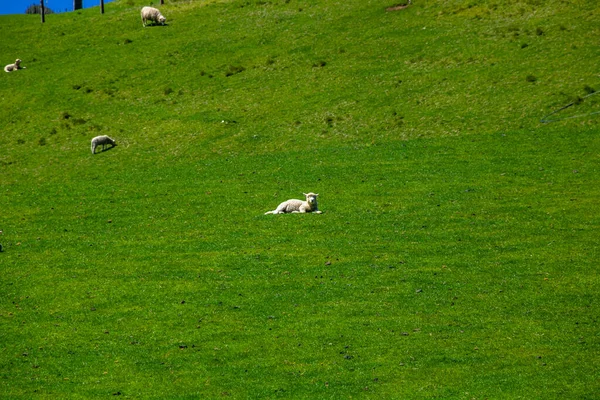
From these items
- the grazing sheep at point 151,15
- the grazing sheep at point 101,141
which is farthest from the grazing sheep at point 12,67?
the grazing sheep at point 101,141

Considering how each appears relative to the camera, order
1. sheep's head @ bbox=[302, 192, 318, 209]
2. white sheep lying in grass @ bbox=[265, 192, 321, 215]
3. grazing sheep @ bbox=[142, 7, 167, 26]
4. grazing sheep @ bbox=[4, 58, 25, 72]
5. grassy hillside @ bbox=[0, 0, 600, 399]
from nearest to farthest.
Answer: grassy hillside @ bbox=[0, 0, 600, 399]
sheep's head @ bbox=[302, 192, 318, 209]
white sheep lying in grass @ bbox=[265, 192, 321, 215]
grazing sheep @ bbox=[4, 58, 25, 72]
grazing sheep @ bbox=[142, 7, 167, 26]

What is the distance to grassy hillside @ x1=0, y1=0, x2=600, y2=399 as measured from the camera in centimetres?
2272

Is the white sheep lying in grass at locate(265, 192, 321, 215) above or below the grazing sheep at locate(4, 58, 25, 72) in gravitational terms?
below

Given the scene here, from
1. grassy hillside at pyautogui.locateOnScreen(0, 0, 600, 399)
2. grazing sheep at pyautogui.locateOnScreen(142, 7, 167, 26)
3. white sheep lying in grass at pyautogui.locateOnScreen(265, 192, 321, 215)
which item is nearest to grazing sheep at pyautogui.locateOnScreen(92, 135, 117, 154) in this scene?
grassy hillside at pyautogui.locateOnScreen(0, 0, 600, 399)

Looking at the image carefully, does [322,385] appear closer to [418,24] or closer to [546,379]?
[546,379]

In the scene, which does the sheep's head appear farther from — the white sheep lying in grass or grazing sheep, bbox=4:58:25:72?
grazing sheep, bbox=4:58:25:72

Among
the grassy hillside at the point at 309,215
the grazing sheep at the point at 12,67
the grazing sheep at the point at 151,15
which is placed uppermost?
the grazing sheep at the point at 151,15

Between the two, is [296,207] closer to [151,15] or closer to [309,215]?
[309,215]

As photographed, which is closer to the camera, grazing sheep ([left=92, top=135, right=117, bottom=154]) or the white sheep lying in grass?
the white sheep lying in grass

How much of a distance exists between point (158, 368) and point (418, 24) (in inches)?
1818

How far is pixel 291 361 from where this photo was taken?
2266 cm

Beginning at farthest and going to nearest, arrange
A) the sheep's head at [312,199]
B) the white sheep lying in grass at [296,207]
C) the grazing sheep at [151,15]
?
1. the grazing sheep at [151,15]
2. the white sheep lying in grass at [296,207]
3. the sheep's head at [312,199]

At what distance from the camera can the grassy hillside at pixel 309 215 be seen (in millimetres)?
22719

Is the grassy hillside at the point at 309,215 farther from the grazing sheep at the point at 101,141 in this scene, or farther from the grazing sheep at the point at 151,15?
the grazing sheep at the point at 151,15
